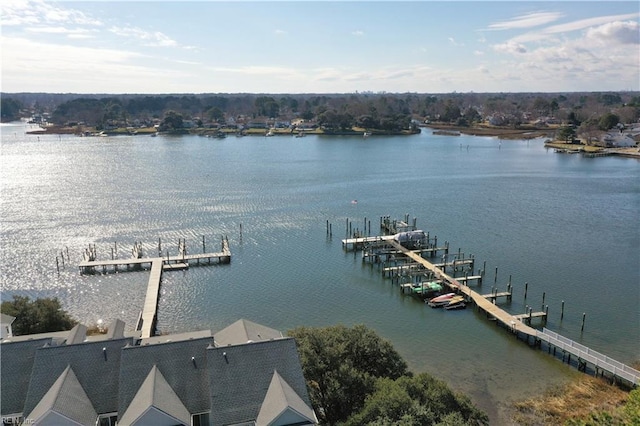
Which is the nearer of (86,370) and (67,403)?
(67,403)

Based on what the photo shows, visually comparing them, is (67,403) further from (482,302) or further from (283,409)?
(482,302)

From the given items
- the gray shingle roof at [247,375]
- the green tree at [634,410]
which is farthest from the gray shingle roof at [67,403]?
the green tree at [634,410]

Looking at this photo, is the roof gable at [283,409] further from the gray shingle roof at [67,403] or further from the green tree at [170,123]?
the green tree at [170,123]

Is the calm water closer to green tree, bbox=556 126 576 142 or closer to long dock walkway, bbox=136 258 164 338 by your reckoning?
long dock walkway, bbox=136 258 164 338

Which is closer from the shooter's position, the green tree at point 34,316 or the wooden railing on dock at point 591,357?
the wooden railing on dock at point 591,357

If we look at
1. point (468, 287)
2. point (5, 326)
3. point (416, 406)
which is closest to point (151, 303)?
point (5, 326)

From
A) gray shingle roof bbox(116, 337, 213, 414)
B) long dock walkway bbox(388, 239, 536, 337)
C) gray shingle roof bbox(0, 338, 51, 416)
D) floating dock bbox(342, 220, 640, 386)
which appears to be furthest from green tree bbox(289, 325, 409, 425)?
long dock walkway bbox(388, 239, 536, 337)
